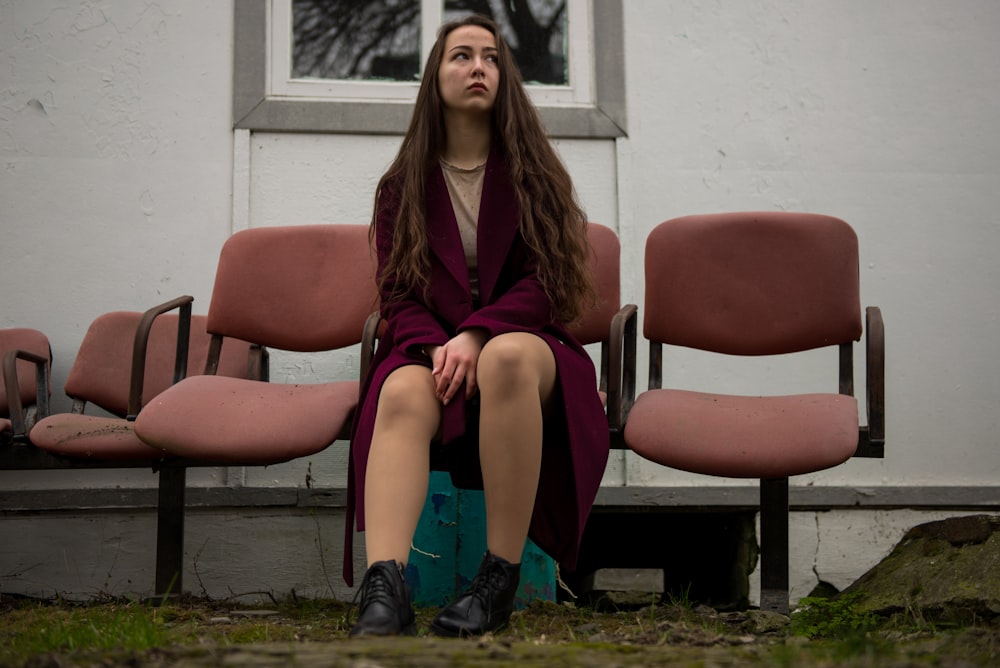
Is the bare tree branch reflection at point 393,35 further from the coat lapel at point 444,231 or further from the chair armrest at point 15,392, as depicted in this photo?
the chair armrest at point 15,392

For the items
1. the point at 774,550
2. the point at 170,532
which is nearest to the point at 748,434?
the point at 774,550

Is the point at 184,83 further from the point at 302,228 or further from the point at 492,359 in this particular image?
the point at 492,359

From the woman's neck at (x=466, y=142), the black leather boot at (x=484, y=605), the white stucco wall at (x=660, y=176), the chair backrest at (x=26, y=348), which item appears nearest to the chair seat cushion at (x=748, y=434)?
the black leather boot at (x=484, y=605)

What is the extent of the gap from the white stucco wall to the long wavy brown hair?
100cm

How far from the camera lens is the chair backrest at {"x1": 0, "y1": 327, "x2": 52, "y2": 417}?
10.4 ft

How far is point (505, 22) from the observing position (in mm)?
3725

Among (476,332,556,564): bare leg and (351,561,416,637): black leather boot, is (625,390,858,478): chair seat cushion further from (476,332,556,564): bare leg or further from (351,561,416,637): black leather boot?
(351,561,416,637): black leather boot

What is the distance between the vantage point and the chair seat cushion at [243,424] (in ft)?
7.72

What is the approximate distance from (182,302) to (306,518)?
0.96 meters

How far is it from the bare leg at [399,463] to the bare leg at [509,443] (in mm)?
125

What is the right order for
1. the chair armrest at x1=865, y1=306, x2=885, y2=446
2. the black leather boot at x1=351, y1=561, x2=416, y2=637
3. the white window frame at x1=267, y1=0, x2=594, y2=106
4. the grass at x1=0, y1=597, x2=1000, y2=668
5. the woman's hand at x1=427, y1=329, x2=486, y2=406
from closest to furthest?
the grass at x1=0, y1=597, x2=1000, y2=668 → the black leather boot at x1=351, y1=561, x2=416, y2=637 → the woman's hand at x1=427, y1=329, x2=486, y2=406 → the chair armrest at x1=865, y1=306, x2=885, y2=446 → the white window frame at x1=267, y1=0, x2=594, y2=106

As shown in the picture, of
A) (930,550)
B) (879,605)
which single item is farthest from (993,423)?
(879,605)

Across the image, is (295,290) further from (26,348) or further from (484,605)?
(484,605)

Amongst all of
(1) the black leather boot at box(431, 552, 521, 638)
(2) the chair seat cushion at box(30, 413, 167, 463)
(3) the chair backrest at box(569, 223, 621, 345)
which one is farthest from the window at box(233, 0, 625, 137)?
(1) the black leather boot at box(431, 552, 521, 638)
